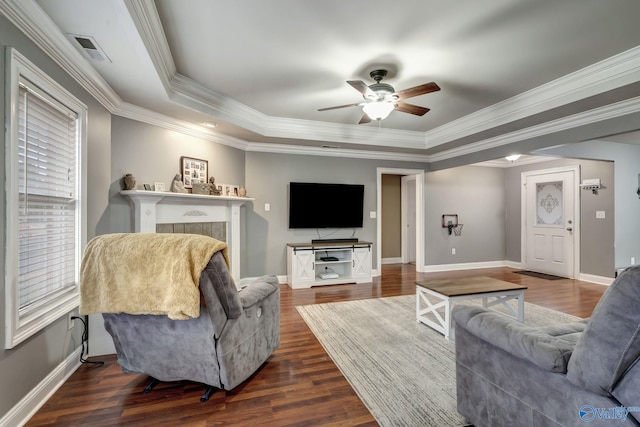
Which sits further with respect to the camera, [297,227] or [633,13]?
[297,227]

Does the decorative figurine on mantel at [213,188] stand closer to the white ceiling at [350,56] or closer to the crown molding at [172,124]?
the crown molding at [172,124]

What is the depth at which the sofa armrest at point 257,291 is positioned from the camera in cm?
211

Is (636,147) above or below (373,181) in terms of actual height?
above

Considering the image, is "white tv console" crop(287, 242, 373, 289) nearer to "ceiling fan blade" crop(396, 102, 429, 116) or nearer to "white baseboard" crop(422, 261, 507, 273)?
"white baseboard" crop(422, 261, 507, 273)

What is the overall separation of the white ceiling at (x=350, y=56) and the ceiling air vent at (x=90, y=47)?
49 millimetres

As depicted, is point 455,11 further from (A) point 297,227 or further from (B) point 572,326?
(A) point 297,227

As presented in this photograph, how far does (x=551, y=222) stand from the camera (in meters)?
6.09

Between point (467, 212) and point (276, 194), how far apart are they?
13.7 feet

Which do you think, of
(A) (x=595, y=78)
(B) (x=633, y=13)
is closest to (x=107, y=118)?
(B) (x=633, y=13)

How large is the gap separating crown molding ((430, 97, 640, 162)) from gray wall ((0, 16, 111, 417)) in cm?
497

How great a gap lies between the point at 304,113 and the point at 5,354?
370 cm

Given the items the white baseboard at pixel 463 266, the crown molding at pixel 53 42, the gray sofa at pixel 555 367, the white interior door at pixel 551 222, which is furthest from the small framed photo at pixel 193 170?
the white interior door at pixel 551 222

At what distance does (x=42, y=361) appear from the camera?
201 centimetres

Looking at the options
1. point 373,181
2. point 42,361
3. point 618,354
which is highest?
point 373,181
